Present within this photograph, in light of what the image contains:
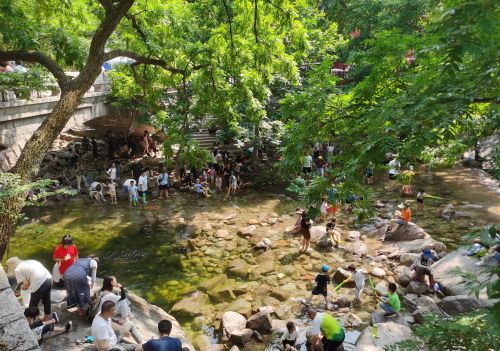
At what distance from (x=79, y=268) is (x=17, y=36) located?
5890mm

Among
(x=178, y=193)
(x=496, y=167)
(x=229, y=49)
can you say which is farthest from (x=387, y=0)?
(x=496, y=167)

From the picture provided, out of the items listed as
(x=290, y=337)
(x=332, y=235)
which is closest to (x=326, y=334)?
(x=290, y=337)

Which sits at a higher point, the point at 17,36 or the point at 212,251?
the point at 17,36

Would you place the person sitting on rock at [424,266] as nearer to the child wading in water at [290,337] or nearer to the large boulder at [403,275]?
the large boulder at [403,275]

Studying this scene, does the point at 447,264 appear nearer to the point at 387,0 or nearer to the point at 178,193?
the point at 178,193

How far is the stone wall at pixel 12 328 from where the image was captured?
422cm

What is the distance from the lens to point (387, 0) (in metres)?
22.1

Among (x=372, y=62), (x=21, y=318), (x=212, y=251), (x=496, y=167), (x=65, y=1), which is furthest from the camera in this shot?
(x=212, y=251)

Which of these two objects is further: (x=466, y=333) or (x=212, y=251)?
(x=212, y=251)

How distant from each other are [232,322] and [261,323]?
2.38 ft

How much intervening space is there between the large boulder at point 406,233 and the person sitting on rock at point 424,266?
1636mm

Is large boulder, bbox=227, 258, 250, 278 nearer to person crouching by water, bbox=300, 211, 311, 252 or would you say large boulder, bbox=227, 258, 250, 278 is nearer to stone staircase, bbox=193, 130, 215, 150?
person crouching by water, bbox=300, 211, 311, 252

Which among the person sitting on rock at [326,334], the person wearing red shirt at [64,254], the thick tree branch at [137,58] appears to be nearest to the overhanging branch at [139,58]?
the thick tree branch at [137,58]

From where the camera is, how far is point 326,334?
7.52 m
